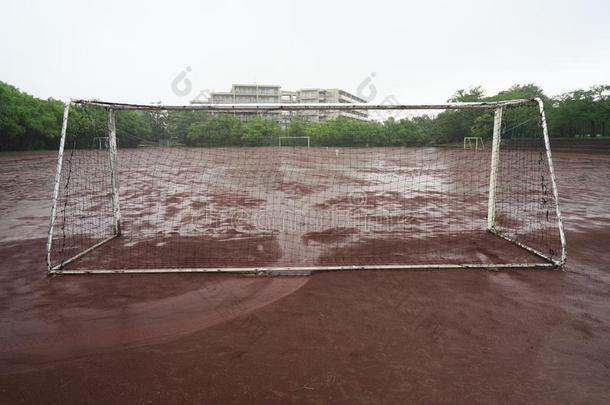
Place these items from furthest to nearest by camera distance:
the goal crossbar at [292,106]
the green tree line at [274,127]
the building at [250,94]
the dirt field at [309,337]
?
the building at [250,94] → the green tree line at [274,127] → the goal crossbar at [292,106] → the dirt field at [309,337]

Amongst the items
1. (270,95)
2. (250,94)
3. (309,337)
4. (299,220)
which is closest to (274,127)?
(299,220)

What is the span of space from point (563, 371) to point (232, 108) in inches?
186

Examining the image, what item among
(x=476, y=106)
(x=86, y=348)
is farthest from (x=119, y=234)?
(x=476, y=106)

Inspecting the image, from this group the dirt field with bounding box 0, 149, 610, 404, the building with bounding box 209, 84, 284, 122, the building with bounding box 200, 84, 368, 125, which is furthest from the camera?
the building with bounding box 200, 84, 368, 125

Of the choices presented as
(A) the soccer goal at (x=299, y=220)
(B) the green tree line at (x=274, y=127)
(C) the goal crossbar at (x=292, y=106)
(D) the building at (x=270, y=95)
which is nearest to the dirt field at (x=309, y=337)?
(A) the soccer goal at (x=299, y=220)

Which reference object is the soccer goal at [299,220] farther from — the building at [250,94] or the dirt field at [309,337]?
the building at [250,94]

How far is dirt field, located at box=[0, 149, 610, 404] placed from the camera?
8.37 ft

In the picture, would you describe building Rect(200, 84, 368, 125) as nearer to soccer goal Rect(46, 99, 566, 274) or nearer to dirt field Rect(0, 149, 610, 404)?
soccer goal Rect(46, 99, 566, 274)

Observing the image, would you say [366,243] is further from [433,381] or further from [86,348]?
[86,348]

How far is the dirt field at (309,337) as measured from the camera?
8.37 feet

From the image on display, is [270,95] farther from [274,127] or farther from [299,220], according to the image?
[299,220]

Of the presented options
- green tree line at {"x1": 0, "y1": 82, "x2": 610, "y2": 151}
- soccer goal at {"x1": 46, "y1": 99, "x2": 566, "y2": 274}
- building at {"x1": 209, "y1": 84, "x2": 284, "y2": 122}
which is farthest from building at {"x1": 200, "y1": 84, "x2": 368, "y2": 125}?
soccer goal at {"x1": 46, "y1": 99, "x2": 566, "y2": 274}

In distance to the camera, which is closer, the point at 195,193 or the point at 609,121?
the point at 195,193

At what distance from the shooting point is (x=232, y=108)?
17.2ft
